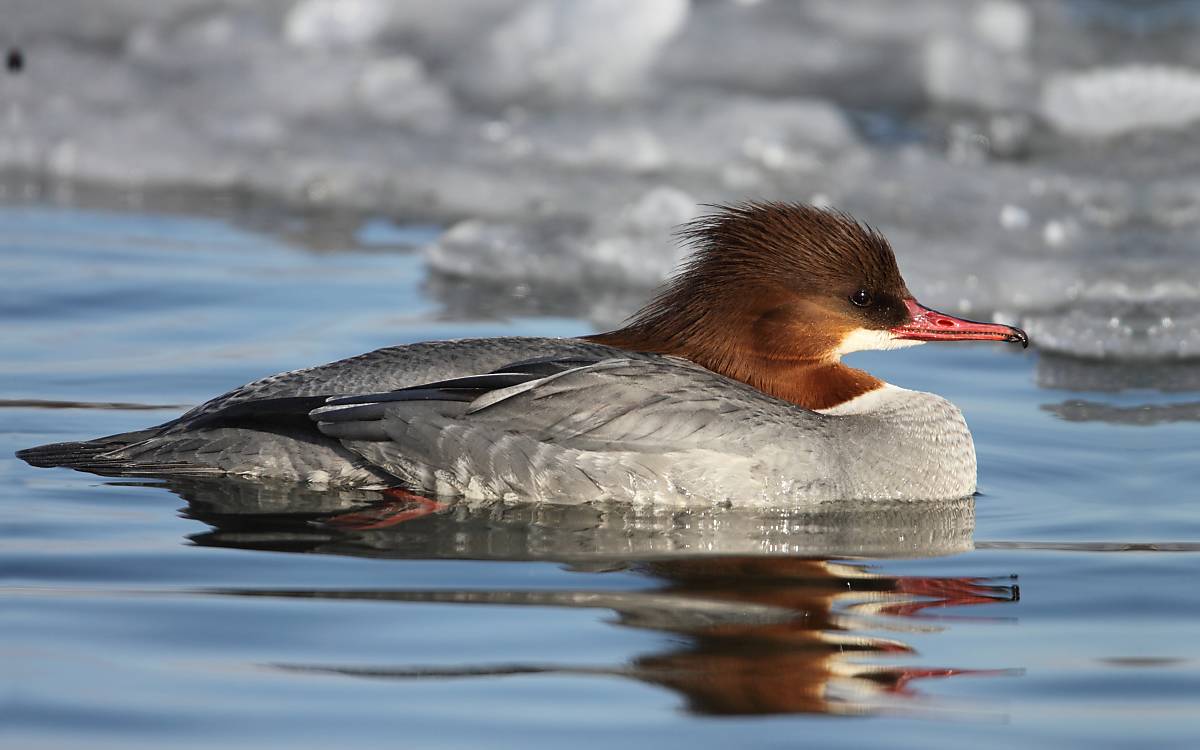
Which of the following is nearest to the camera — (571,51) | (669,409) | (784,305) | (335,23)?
(669,409)

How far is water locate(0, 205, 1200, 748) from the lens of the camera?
3.96m

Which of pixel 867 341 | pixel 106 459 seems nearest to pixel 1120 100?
pixel 867 341

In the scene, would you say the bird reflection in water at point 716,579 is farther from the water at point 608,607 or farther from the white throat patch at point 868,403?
the white throat patch at point 868,403

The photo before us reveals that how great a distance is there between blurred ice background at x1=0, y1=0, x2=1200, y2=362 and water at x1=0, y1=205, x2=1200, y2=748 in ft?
7.36

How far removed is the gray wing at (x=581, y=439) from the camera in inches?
228

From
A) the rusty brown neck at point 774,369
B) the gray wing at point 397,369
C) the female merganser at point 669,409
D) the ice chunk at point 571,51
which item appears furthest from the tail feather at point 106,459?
the ice chunk at point 571,51

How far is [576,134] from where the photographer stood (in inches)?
482

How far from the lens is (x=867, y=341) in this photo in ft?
20.7

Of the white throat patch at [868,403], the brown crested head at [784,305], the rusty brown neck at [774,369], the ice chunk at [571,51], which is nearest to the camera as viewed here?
the brown crested head at [784,305]

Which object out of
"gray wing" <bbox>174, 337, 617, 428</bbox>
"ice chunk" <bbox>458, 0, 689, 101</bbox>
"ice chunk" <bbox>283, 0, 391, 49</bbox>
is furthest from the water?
"ice chunk" <bbox>283, 0, 391, 49</bbox>

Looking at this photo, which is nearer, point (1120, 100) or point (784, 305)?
point (784, 305)

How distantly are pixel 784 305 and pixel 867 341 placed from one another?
1.24 feet

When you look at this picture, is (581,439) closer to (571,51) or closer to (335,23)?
(571,51)

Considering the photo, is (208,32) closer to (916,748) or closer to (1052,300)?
(1052,300)
